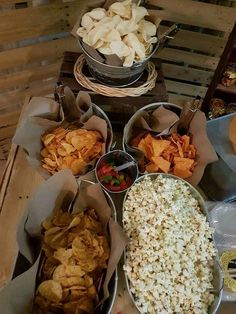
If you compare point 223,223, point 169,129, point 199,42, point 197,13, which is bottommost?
point 223,223

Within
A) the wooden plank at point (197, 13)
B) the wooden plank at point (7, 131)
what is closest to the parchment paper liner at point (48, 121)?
the wooden plank at point (197, 13)

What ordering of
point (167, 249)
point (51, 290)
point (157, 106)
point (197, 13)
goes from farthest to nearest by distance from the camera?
1. point (197, 13)
2. point (157, 106)
3. point (167, 249)
4. point (51, 290)

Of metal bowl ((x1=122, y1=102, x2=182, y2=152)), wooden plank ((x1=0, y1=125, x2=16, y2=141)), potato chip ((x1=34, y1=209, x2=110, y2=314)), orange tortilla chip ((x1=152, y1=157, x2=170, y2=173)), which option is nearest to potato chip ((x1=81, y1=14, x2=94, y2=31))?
metal bowl ((x1=122, y1=102, x2=182, y2=152))

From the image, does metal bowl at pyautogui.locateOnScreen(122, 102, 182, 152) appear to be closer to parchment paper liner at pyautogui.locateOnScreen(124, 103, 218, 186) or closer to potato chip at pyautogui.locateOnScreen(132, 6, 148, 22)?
parchment paper liner at pyautogui.locateOnScreen(124, 103, 218, 186)

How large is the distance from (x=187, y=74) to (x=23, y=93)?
2.45 feet

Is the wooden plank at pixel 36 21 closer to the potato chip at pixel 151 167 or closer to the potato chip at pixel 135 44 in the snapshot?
the potato chip at pixel 135 44

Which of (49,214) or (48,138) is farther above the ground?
(48,138)

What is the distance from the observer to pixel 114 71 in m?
1.01

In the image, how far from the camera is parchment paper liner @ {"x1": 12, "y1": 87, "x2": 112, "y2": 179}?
99 cm

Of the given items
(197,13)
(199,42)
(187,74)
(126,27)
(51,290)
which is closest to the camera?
(51,290)

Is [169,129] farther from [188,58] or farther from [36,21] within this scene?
[36,21]

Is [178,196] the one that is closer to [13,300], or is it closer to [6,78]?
[13,300]

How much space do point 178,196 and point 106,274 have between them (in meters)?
0.31

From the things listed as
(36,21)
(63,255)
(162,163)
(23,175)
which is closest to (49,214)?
(63,255)
